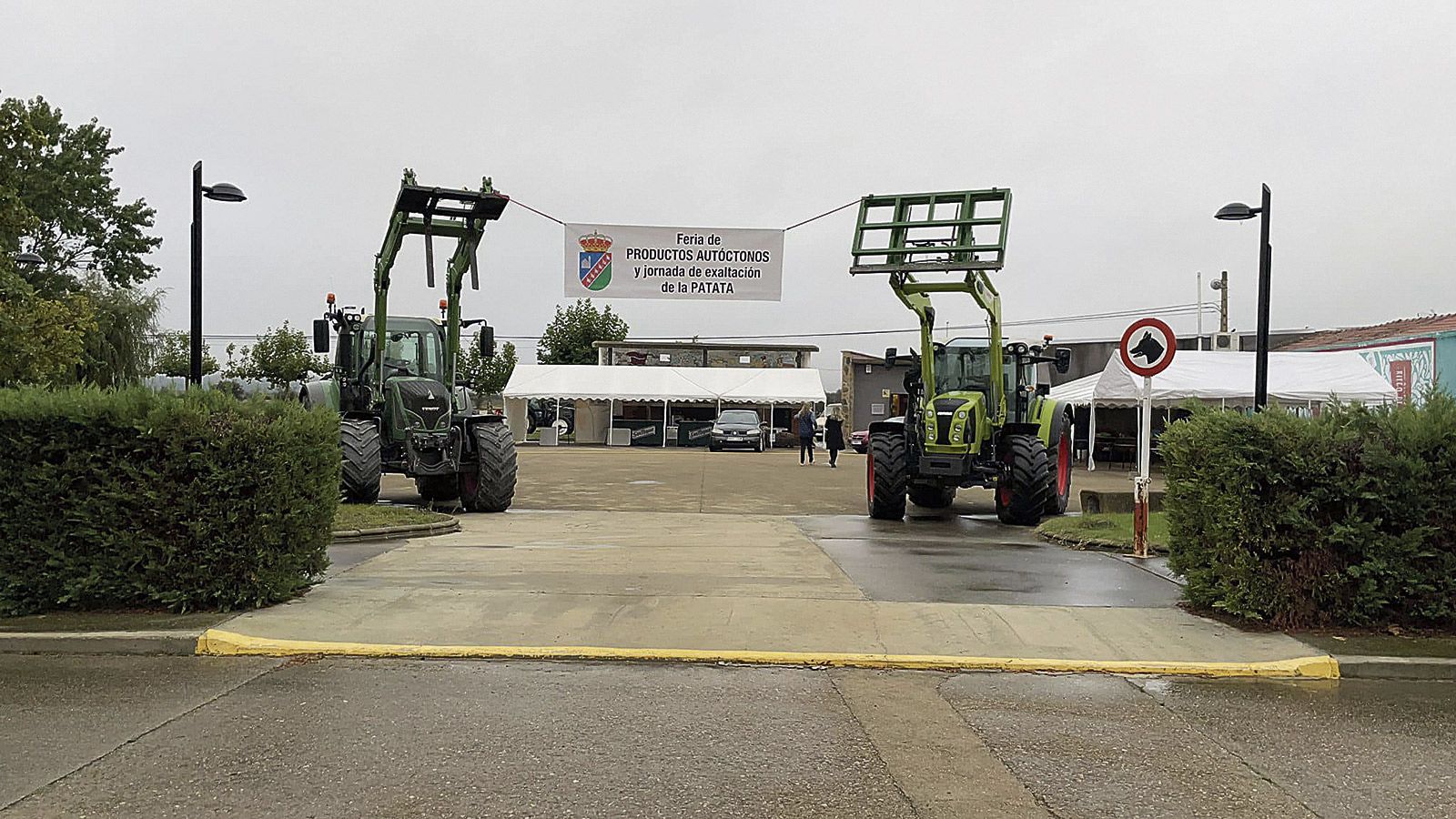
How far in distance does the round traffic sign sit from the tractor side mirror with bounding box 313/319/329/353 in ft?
35.6

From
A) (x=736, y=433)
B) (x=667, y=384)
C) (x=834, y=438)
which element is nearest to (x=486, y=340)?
(x=834, y=438)

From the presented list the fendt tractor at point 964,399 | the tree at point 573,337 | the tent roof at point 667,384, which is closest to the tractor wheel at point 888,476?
the fendt tractor at point 964,399

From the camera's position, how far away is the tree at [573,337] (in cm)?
7481

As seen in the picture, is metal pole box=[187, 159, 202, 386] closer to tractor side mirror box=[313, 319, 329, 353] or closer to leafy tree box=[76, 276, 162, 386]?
tractor side mirror box=[313, 319, 329, 353]

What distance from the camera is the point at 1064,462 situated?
18.1m

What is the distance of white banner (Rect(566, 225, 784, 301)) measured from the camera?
1862cm

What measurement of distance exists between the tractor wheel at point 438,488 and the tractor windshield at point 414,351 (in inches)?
68.7

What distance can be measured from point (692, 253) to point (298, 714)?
539 inches

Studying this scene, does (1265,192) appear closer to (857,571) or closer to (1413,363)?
(857,571)

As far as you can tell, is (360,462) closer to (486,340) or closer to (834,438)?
(486,340)

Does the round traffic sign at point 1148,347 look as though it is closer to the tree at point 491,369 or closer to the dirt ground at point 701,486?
the dirt ground at point 701,486

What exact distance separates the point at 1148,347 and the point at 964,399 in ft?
13.4

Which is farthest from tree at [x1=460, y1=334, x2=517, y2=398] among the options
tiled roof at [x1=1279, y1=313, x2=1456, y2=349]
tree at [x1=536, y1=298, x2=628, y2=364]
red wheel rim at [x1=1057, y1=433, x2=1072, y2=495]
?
red wheel rim at [x1=1057, y1=433, x2=1072, y2=495]

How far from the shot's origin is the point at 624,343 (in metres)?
59.7
